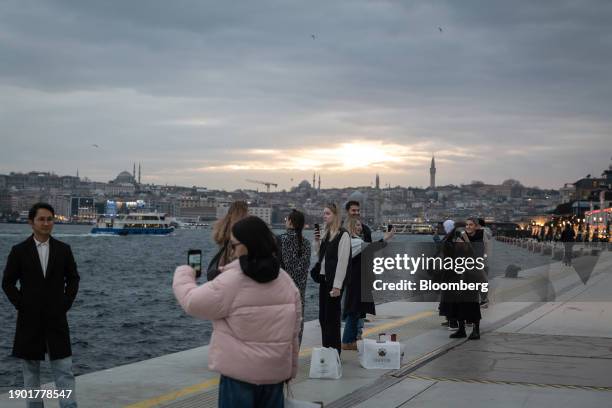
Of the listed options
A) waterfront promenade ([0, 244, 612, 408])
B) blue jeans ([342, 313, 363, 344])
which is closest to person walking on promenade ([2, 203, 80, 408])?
waterfront promenade ([0, 244, 612, 408])

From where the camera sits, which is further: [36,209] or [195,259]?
[36,209]

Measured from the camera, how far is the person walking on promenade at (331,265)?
9.47m

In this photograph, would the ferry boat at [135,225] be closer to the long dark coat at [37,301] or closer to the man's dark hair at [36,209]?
the man's dark hair at [36,209]

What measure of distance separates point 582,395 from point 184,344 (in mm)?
14963

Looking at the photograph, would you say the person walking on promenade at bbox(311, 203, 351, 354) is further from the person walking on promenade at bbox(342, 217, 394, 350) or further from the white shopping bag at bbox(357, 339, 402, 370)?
the person walking on promenade at bbox(342, 217, 394, 350)

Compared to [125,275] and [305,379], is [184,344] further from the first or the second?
[125,275]

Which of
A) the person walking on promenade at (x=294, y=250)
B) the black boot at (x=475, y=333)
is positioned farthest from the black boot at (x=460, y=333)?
the person walking on promenade at (x=294, y=250)

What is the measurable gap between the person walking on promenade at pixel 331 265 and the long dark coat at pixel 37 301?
3.50 m

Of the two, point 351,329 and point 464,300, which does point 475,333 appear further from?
point 351,329

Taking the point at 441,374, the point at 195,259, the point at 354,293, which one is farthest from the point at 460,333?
the point at 195,259

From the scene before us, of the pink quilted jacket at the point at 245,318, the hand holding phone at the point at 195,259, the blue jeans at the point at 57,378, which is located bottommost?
the blue jeans at the point at 57,378

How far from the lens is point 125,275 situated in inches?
2180

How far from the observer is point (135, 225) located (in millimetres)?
145500

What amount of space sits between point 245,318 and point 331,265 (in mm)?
4964
